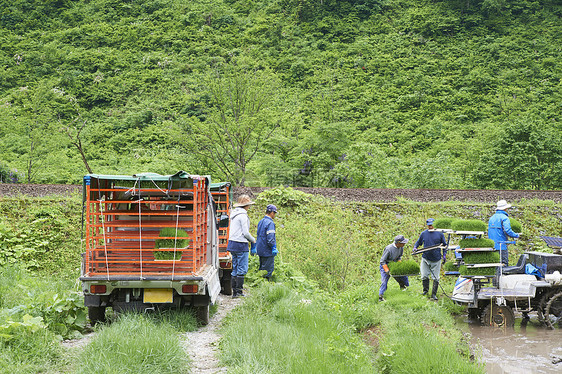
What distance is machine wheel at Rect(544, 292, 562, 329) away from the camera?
992 centimetres

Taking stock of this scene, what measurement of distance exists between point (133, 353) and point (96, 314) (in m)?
2.46

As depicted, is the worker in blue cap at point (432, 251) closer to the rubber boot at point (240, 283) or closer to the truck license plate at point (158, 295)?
the rubber boot at point (240, 283)

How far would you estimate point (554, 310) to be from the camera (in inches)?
398

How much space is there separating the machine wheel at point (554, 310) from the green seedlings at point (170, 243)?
7.34 metres

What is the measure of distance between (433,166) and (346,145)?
4.37 m

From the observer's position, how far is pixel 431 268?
11766 millimetres

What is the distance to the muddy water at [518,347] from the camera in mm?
7875

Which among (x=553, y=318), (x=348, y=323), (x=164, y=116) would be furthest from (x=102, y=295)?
(x=164, y=116)

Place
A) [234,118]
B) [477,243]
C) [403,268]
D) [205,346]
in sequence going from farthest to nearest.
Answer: [234,118], [403,268], [477,243], [205,346]

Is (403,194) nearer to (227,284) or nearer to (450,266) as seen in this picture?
(450,266)

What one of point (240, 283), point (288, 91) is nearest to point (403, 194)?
point (240, 283)

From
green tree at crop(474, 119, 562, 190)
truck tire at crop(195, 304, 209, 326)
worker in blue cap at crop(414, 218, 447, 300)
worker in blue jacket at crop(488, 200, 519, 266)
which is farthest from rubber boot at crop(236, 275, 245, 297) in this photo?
green tree at crop(474, 119, 562, 190)

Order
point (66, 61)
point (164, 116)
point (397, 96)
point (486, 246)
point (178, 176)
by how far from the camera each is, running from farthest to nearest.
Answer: point (66, 61)
point (397, 96)
point (164, 116)
point (486, 246)
point (178, 176)

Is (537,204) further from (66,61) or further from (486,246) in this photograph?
(66,61)
